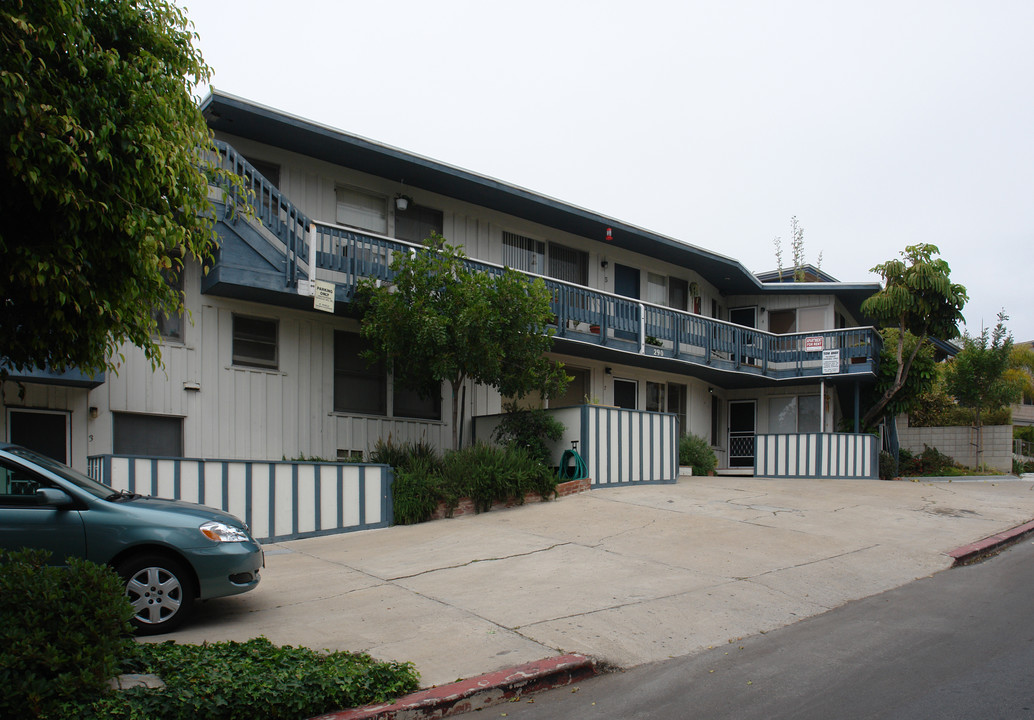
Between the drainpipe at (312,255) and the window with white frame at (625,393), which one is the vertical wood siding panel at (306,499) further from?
the window with white frame at (625,393)

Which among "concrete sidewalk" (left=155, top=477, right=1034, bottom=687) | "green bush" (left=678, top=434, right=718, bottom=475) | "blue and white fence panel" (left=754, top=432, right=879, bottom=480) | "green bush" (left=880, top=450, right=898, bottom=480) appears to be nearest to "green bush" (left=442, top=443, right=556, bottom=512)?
"concrete sidewalk" (left=155, top=477, right=1034, bottom=687)

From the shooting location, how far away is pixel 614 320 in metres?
18.6

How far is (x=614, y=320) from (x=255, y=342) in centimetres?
786

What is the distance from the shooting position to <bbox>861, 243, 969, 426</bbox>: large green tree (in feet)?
67.1

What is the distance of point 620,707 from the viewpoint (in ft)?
18.0

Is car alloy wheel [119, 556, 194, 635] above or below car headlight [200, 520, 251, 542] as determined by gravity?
below

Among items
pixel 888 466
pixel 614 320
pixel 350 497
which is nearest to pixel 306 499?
pixel 350 497

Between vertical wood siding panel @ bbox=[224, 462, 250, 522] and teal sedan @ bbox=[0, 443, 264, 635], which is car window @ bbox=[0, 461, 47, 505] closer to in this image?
teal sedan @ bbox=[0, 443, 264, 635]

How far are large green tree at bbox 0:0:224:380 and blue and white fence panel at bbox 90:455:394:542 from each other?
3.64m

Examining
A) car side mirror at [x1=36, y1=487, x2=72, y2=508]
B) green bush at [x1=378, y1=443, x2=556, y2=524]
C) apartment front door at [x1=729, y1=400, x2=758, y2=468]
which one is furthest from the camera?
apartment front door at [x1=729, y1=400, x2=758, y2=468]

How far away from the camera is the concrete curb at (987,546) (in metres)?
10.4

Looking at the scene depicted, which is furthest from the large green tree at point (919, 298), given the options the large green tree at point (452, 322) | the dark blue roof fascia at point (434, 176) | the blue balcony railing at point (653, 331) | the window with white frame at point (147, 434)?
the window with white frame at point (147, 434)

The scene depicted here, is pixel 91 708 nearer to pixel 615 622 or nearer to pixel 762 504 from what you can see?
pixel 615 622

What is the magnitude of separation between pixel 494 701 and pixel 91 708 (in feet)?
8.12
